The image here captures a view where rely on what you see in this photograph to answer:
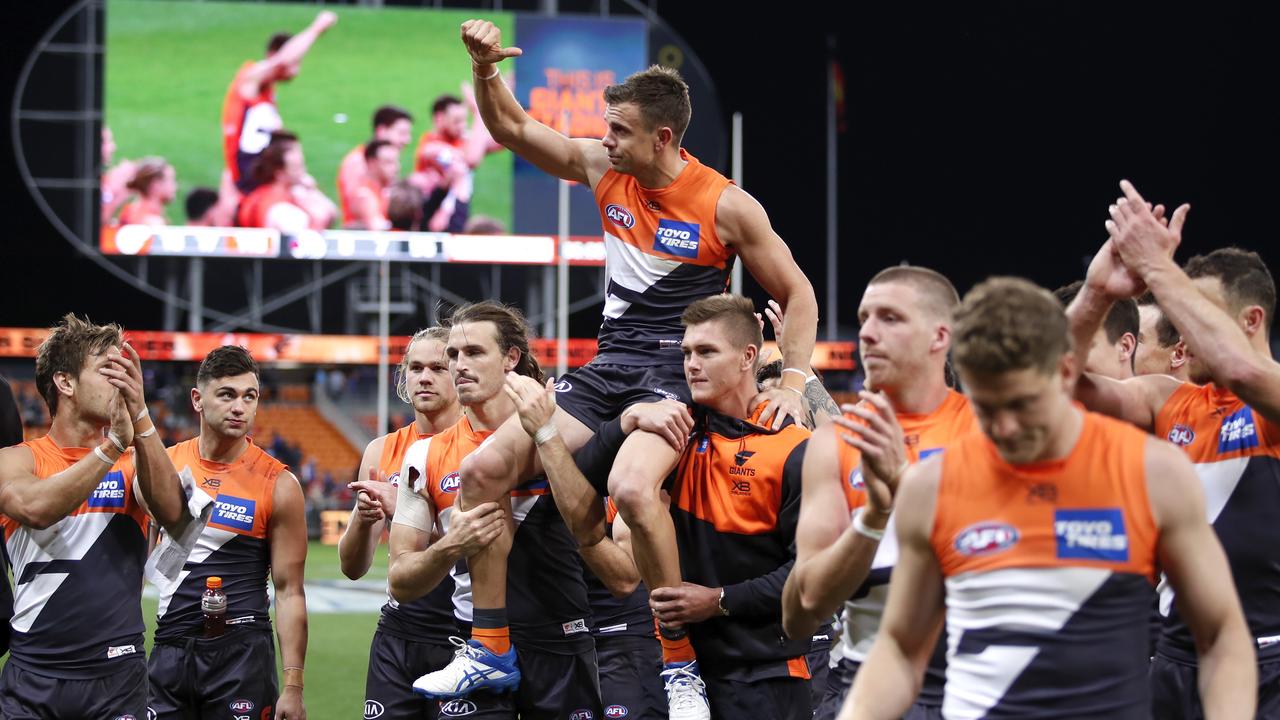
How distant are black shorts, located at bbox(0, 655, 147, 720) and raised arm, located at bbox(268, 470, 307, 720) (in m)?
0.79

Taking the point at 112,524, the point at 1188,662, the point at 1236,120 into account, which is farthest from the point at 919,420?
the point at 1236,120

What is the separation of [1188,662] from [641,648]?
3149mm

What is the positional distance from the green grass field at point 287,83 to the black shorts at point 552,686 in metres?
30.3

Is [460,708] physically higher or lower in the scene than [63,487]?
lower

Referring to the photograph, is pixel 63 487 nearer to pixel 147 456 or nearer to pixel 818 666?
pixel 147 456

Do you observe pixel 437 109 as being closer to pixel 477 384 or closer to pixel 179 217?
pixel 179 217

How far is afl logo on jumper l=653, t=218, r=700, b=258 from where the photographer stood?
20.9ft

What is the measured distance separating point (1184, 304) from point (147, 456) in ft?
16.2

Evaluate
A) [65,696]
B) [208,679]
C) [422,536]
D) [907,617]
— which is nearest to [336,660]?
[208,679]

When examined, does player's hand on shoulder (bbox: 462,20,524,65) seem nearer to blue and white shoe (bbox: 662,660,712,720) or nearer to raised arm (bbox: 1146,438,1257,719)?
blue and white shoe (bbox: 662,660,712,720)

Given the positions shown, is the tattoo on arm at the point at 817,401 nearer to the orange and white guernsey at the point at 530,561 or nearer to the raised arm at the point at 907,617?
the orange and white guernsey at the point at 530,561

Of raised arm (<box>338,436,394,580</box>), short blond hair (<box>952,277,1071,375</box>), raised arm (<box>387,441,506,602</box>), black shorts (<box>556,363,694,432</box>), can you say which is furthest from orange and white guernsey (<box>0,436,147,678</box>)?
short blond hair (<box>952,277,1071,375</box>)

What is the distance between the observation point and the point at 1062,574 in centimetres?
343

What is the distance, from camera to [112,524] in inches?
278
